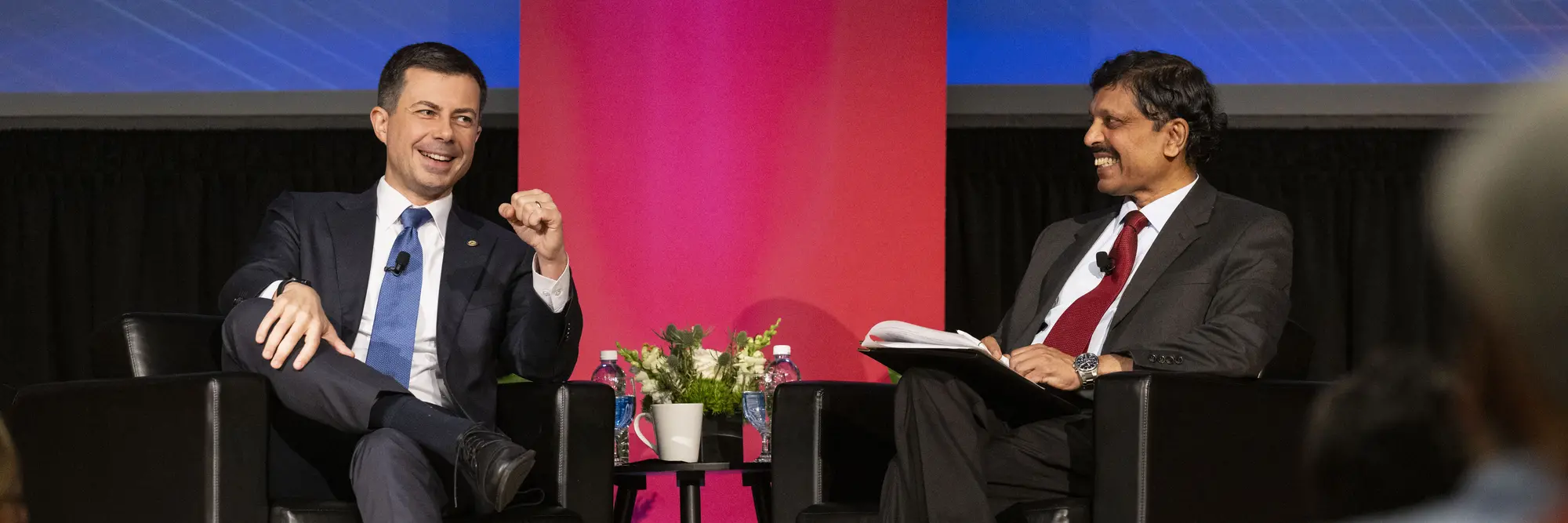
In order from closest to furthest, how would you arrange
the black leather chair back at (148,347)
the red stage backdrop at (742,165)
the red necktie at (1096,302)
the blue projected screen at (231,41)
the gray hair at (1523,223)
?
the gray hair at (1523,223)
the black leather chair back at (148,347)
the red necktie at (1096,302)
the red stage backdrop at (742,165)
the blue projected screen at (231,41)

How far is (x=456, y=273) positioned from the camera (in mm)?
2756

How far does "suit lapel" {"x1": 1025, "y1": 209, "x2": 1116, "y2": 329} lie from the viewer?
116 inches

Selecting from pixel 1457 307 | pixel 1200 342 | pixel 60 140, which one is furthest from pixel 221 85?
pixel 1457 307

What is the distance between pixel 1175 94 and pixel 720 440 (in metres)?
1.27

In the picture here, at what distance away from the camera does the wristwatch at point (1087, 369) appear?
253 cm

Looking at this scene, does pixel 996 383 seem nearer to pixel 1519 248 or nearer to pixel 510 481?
pixel 510 481

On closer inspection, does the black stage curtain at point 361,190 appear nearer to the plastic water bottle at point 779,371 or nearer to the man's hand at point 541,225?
the plastic water bottle at point 779,371

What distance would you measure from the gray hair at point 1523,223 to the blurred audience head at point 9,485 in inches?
23.9

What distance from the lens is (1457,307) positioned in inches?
15.4

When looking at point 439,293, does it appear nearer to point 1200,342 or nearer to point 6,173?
point 1200,342

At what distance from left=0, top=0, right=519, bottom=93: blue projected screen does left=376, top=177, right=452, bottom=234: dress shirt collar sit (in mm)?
3150

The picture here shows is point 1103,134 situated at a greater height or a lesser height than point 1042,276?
greater

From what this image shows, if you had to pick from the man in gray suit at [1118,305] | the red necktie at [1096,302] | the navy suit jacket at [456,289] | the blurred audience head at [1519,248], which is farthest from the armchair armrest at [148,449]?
the blurred audience head at [1519,248]

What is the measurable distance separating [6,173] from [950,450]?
5.93 m
